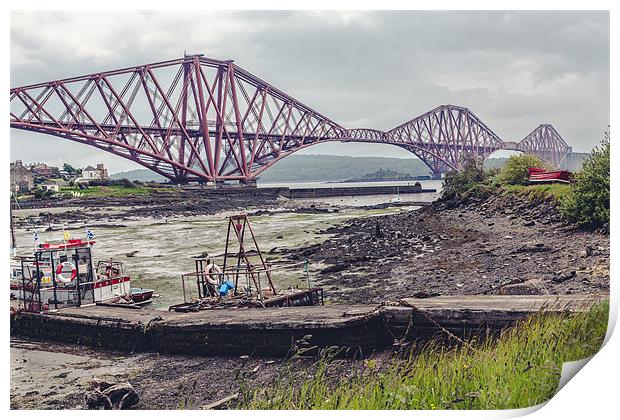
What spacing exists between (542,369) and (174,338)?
395 cm

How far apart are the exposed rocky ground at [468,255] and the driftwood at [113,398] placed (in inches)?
129

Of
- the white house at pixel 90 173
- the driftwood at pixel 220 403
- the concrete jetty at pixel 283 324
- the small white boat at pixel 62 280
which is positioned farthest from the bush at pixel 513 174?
the driftwood at pixel 220 403

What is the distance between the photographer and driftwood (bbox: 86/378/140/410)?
16.0 ft

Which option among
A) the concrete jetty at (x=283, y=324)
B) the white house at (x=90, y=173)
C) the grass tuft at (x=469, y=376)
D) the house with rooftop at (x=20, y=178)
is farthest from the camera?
the white house at (x=90, y=173)

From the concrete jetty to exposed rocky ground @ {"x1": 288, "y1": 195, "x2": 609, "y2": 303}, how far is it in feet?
3.57

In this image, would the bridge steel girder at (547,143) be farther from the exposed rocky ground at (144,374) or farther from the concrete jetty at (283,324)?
the exposed rocky ground at (144,374)

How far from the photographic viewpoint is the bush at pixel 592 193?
6010 mm

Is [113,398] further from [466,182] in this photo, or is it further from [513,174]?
[466,182]

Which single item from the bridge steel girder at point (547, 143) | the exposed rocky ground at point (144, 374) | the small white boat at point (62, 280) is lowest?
the exposed rocky ground at point (144, 374)

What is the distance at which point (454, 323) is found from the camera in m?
4.86

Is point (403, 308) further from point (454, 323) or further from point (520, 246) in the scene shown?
point (520, 246)

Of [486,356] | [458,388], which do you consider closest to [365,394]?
[458,388]

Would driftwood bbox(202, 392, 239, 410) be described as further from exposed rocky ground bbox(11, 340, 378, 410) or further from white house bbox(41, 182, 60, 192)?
white house bbox(41, 182, 60, 192)

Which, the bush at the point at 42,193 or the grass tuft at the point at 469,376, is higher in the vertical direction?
the bush at the point at 42,193
